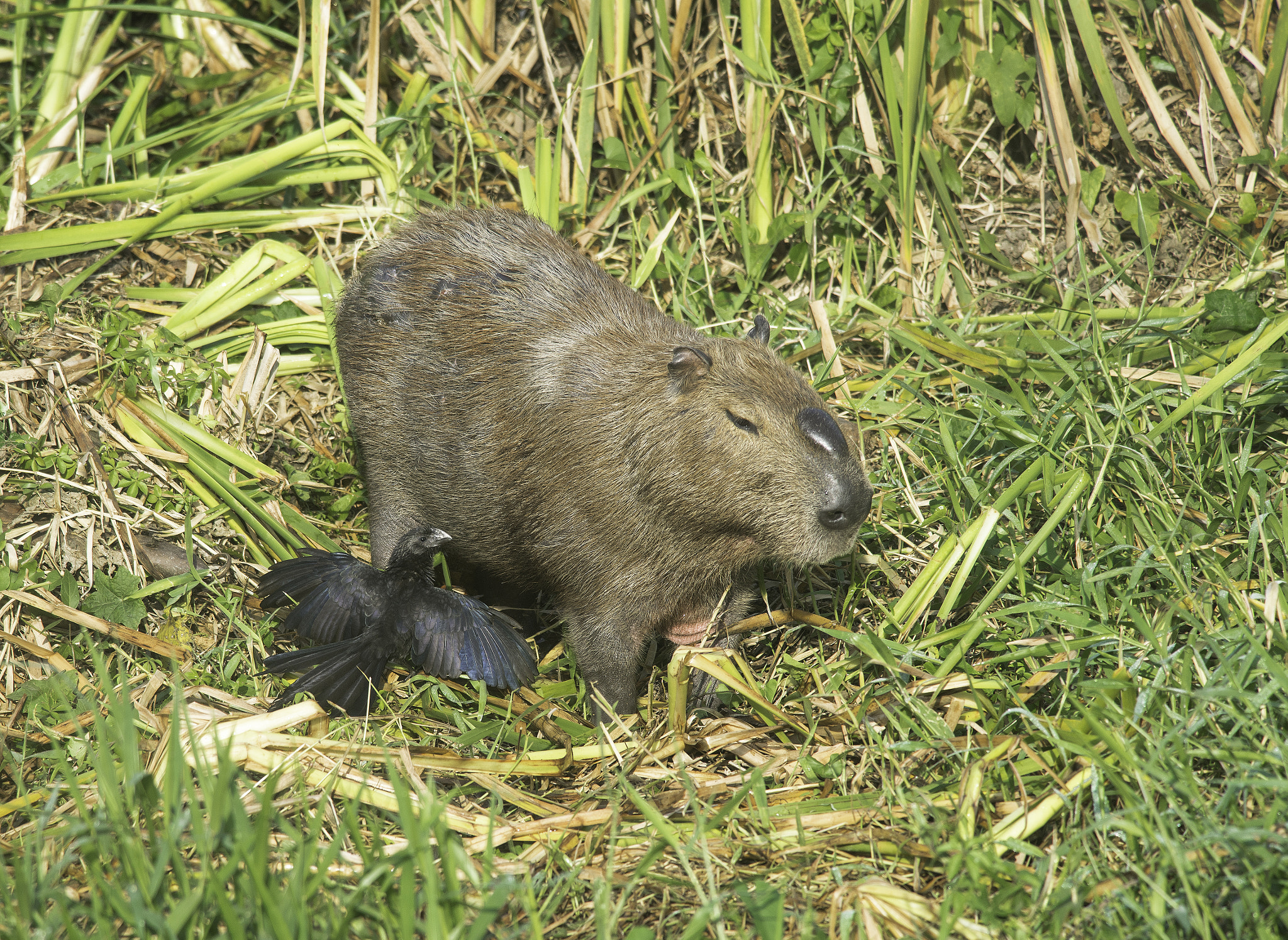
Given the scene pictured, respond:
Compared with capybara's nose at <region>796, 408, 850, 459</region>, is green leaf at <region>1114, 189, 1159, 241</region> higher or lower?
higher

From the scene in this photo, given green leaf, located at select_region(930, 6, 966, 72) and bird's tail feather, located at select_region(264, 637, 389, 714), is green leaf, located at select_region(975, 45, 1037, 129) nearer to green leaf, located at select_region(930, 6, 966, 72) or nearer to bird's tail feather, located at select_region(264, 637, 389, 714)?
green leaf, located at select_region(930, 6, 966, 72)

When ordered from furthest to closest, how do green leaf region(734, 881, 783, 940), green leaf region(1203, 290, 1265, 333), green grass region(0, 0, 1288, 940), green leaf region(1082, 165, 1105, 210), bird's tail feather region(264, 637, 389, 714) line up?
green leaf region(1082, 165, 1105, 210)
green leaf region(1203, 290, 1265, 333)
bird's tail feather region(264, 637, 389, 714)
green grass region(0, 0, 1288, 940)
green leaf region(734, 881, 783, 940)

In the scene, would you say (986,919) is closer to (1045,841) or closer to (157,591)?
(1045,841)

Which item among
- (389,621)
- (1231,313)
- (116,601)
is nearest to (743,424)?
(389,621)

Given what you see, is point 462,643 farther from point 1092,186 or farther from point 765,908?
point 1092,186

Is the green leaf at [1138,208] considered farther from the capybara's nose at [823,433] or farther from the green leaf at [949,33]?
the capybara's nose at [823,433]

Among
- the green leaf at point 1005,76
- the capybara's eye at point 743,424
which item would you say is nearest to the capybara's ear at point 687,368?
the capybara's eye at point 743,424

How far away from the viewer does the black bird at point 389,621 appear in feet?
12.1

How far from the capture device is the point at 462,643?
376cm

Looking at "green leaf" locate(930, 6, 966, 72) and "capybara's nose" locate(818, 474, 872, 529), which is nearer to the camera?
"capybara's nose" locate(818, 474, 872, 529)

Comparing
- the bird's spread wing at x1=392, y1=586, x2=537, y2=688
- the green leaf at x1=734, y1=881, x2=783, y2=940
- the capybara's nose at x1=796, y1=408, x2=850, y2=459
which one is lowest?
the bird's spread wing at x1=392, y1=586, x2=537, y2=688

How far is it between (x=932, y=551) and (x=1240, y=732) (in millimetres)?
1308

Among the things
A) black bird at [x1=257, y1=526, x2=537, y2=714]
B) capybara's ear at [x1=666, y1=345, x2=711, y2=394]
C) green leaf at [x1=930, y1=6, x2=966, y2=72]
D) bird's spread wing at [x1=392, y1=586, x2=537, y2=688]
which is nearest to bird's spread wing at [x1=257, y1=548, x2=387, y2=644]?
black bird at [x1=257, y1=526, x2=537, y2=714]

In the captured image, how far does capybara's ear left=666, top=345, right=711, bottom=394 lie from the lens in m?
3.29
